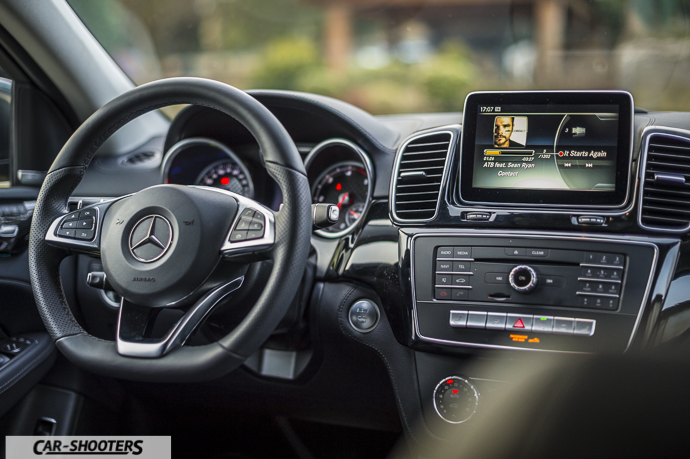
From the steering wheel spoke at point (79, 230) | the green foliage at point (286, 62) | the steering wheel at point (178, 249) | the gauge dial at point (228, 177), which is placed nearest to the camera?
the steering wheel at point (178, 249)

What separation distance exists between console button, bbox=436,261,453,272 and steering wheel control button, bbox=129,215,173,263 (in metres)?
0.70

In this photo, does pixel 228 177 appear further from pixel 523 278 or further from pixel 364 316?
pixel 523 278

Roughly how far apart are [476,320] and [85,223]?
3.26 feet

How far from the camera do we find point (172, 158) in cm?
217

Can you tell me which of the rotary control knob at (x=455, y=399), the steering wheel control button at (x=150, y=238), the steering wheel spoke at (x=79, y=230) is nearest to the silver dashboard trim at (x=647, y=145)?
the rotary control knob at (x=455, y=399)

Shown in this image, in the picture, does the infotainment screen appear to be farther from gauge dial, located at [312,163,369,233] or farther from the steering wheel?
the steering wheel

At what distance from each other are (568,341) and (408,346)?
0.43 m

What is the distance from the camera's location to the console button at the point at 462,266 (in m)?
1.70

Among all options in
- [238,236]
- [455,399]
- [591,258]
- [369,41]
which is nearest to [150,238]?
[238,236]

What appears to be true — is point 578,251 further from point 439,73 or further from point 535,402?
point 439,73

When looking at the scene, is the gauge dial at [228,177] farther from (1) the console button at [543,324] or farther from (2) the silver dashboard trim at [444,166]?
(1) the console button at [543,324]

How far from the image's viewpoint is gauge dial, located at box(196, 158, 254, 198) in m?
2.17

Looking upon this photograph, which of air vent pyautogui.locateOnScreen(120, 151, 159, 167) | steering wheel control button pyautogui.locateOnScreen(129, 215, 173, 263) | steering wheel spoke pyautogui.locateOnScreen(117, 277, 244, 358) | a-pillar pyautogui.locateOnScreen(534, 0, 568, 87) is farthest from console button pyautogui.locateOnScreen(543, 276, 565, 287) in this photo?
a-pillar pyautogui.locateOnScreen(534, 0, 568, 87)

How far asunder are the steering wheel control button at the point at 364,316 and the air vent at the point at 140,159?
0.98 metres
